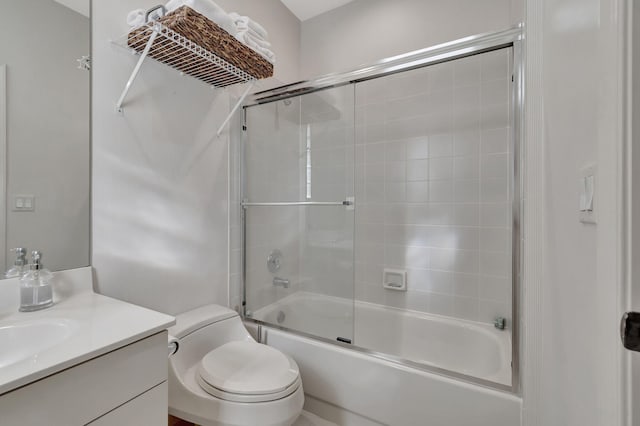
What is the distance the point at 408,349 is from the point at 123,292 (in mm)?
1653

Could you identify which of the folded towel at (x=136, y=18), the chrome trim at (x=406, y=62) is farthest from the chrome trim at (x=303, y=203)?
the folded towel at (x=136, y=18)

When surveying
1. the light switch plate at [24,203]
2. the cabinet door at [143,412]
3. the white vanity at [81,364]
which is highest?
the light switch plate at [24,203]

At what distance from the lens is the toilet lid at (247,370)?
1.12 m

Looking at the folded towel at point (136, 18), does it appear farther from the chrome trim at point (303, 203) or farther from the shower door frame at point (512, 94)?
the chrome trim at point (303, 203)

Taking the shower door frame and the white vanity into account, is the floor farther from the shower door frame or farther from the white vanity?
the white vanity

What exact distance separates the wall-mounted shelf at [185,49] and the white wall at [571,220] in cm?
112

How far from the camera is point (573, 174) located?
66 centimetres

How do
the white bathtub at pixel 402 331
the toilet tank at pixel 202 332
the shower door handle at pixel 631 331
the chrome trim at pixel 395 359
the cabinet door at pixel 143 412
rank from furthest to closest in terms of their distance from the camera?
the white bathtub at pixel 402 331, the toilet tank at pixel 202 332, the chrome trim at pixel 395 359, the cabinet door at pixel 143 412, the shower door handle at pixel 631 331

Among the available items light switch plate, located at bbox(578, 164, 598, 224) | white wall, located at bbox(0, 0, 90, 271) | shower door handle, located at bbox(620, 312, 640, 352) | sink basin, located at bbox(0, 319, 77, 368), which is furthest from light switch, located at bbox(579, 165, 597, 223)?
white wall, located at bbox(0, 0, 90, 271)

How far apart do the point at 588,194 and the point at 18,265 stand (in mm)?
1581

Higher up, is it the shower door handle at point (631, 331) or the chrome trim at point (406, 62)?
the chrome trim at point (406, 62)

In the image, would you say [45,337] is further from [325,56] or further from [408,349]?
[325,56]

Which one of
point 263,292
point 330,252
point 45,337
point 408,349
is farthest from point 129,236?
point 408,349

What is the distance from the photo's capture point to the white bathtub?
1615 mm
